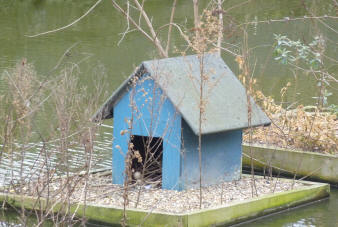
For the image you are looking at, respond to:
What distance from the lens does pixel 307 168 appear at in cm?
1050

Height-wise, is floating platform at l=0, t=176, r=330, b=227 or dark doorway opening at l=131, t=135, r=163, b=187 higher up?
dark doorway opening at l=131, t=135, r=163, b=187

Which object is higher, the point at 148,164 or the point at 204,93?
the point at 204,93

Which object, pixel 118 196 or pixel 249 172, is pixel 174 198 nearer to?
pixel 118 196

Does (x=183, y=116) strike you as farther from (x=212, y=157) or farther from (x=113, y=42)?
(x=113, y=42)

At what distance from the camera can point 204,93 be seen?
916 centimetres

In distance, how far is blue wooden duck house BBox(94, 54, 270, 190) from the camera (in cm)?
888

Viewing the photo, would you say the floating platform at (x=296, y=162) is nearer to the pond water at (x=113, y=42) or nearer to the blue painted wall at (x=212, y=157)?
the pond water at (x=113, y=42)

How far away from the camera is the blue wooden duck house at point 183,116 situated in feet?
29.1

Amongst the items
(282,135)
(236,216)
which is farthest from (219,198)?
(282,135)

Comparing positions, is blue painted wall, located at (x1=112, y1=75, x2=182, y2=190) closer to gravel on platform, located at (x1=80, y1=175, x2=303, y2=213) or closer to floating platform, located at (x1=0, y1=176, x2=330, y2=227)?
gravel on platform, located at (x1=80, y1=175, x2=303, y2=213)

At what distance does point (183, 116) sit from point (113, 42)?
1554 centimetres

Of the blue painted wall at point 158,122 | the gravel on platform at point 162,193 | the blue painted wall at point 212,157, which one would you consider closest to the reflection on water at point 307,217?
the gravel on platform at point 162,193

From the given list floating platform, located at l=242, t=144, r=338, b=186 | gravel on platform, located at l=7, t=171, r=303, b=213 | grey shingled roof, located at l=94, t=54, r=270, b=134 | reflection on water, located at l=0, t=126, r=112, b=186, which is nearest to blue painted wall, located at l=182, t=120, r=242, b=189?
gravel on platform, located at l=7, t=171, r=303, b=213

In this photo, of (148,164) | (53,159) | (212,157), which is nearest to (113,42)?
(53,159)
